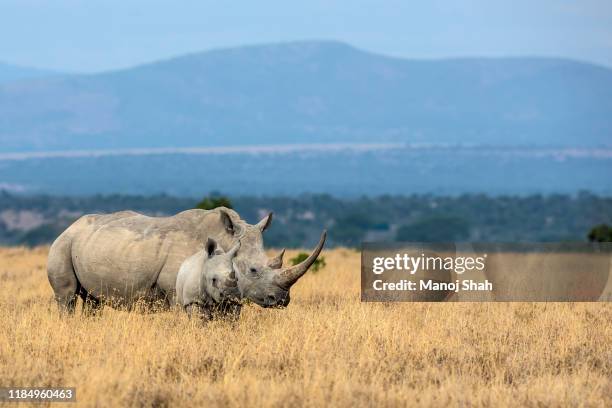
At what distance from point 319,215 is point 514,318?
137m

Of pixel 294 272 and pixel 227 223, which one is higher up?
pixel 227 223

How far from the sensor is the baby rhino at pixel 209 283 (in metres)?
12.5

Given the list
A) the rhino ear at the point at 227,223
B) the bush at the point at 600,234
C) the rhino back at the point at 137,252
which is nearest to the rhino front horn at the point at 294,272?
the rhino ear at the point at 227,223

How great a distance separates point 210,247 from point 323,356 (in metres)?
2.10

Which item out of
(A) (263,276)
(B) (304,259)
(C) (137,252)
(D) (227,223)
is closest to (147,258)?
(C) (137,252)

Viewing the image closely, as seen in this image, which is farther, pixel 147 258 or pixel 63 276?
pixel 63 276

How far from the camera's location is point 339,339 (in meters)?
12.1

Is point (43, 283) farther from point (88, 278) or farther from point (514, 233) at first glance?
point (514, 233)

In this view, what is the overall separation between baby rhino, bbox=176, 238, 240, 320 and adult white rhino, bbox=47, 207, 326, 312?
0.45 feet

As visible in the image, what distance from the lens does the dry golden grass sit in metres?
9.62

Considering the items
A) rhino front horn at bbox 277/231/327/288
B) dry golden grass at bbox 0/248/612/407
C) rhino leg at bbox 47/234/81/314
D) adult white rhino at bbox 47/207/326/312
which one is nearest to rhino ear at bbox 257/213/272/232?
adult white rhino at bbox 47/207/326/312

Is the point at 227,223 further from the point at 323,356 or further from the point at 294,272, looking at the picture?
the point at 323,356

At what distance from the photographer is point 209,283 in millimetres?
12500

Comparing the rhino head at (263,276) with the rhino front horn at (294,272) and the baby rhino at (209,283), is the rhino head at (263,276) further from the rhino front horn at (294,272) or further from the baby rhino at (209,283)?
the baby rhino at (209,283)
